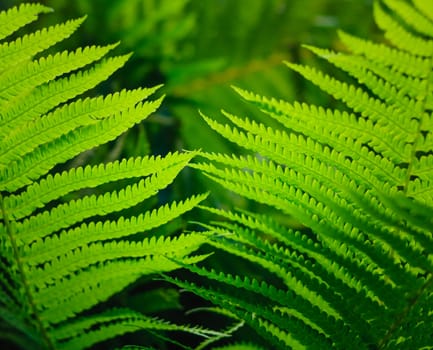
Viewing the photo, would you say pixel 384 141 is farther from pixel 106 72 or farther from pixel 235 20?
pixel 235 20

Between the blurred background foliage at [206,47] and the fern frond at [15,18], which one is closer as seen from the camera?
Result: the fern frond at [15,18]

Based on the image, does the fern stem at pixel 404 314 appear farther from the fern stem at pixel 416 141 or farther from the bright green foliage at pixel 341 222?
the fern stem at pixel 416 141

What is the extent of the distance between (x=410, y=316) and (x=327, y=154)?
0.17 m

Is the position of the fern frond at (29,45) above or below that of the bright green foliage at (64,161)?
above

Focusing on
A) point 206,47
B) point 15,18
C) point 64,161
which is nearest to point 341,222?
point 64,161

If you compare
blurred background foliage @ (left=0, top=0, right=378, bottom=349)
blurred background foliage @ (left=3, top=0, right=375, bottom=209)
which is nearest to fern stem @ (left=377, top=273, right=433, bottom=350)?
blurred background foliage @ (left=0, top=0, right=378, bottom=349)

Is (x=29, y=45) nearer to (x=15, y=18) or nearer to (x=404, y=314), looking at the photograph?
(x=15, y=18)

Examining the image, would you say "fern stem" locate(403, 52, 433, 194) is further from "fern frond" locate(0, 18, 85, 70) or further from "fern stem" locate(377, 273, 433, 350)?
"fern frond" locate(0, 18, 85, 70)

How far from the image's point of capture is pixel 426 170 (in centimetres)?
69

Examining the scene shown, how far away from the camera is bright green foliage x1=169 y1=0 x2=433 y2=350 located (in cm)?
60

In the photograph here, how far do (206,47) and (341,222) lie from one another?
1.48 metres

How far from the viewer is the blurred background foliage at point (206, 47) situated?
1.53 m

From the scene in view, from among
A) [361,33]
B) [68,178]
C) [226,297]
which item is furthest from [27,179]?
[361,33]

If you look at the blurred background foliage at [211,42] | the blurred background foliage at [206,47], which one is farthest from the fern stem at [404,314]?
the blurred background foliage at [211,42]
